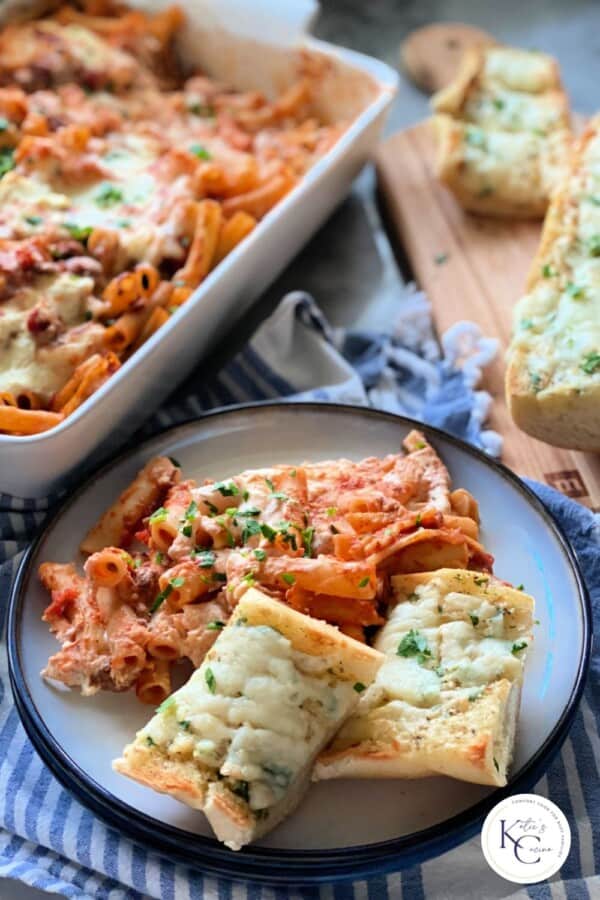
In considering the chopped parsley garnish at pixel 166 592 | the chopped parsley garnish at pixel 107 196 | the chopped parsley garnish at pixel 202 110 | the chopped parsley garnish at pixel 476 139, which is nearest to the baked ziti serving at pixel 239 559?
the chopped parsley garnish at pixel 166 592

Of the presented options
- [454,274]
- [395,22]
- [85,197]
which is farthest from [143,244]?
[395,22]

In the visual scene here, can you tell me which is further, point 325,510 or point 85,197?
point 85,197

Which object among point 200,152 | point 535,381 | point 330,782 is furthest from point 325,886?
point 200,152

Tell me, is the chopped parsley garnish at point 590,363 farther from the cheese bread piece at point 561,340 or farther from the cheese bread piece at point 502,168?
the cheese bread piece at point 502,168

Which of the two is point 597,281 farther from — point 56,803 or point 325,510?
point 56,803

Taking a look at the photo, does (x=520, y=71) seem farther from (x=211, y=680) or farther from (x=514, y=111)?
(x=211, y=680)

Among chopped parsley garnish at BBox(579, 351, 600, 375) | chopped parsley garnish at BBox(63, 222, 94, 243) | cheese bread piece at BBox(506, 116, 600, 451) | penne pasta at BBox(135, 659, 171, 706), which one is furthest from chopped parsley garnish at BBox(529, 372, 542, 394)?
chopped parsley garnish at BBox(63, 222, 94, 243)
